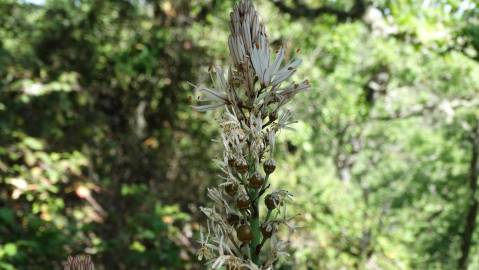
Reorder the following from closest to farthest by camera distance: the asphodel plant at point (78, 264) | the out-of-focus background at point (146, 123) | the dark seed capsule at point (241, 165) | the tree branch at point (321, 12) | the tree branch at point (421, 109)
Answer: the asphodel plant at point (78, 264) → the dark seed capsule at point (241, 165) → the out-of-focus background at point (146, 123) → the tree branch at point (321, 12) → the tree branch at point (421, 109)

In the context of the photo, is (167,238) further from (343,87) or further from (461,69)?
(461,69)

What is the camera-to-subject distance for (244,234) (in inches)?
39.0

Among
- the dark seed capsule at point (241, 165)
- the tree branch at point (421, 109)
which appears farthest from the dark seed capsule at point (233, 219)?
the tree branch at point (421, 109)

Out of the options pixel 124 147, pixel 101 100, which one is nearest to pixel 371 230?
pixel 124 147

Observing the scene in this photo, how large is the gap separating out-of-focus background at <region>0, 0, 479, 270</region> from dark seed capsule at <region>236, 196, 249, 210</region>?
291 centimetres

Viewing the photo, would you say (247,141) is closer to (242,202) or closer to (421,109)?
(242,202)

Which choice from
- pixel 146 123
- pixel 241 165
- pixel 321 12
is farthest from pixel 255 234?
pixel 321 12

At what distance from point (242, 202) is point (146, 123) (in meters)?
5.97

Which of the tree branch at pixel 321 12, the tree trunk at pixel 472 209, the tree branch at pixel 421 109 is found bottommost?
the tree trunk at pixel 472 209

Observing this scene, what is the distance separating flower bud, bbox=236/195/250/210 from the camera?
3.33 ft

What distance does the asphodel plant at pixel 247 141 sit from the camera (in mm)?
1028

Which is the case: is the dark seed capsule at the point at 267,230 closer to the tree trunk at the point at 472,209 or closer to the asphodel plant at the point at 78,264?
the asphodel plant at the point at 78,264

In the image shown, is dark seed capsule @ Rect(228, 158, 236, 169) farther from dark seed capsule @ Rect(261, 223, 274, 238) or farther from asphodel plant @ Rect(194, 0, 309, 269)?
dark seed capsule @ Rect(261, 223, 274, 238)

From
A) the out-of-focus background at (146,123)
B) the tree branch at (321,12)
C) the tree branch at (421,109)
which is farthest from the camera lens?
the tree branch at (421,109)
